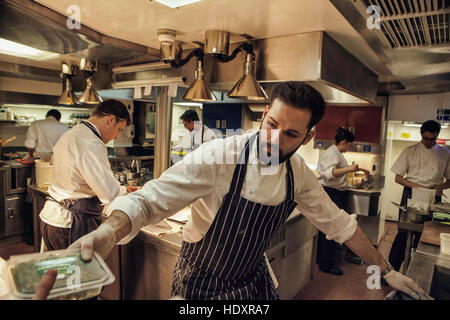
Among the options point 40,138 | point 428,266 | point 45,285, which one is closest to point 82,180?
point 45,285

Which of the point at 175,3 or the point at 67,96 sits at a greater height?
the point at 175,3

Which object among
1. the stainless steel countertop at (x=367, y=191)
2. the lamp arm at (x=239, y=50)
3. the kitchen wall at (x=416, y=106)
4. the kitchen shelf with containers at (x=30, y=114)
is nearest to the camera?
the lamp arm at (x=239, y=50)

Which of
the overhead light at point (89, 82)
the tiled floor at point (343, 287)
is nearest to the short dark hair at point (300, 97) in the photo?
the tiled floor at point (343, 287)

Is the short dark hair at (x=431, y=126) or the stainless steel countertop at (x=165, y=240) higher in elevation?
the short dark hair at (x=431, y=126)

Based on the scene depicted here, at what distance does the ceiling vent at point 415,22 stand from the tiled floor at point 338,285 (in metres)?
2.53

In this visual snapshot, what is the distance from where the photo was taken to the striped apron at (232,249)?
52.5 inches

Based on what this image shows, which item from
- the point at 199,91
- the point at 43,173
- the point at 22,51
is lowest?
the point at 43,173

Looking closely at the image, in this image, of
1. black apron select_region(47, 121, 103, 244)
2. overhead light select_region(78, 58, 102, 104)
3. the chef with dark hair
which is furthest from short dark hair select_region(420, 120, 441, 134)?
overhead light select_region(78, 58, 102, 104)

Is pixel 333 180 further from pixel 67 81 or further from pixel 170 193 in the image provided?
pixel 67 81

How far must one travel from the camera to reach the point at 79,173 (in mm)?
2275

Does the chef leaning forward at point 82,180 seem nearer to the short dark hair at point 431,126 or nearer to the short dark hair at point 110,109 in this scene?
the short dark hair at point 110,109

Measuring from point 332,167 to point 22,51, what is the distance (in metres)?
3.94

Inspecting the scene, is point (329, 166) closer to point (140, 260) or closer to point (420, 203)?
point (420, 203)
